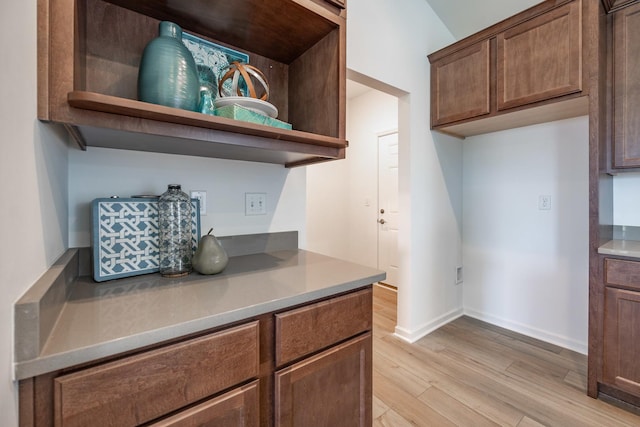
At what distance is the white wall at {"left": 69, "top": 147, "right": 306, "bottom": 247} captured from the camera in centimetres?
94

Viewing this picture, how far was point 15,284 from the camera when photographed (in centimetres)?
47

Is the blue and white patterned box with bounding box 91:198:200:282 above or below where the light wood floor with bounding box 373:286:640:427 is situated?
above

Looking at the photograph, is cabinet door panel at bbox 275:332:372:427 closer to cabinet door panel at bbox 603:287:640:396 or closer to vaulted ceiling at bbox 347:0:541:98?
cabinet door panel at bbox 603:287:640:396

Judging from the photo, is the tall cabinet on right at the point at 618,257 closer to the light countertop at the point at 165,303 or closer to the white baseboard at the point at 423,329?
the white baseboard at the point at 423,329

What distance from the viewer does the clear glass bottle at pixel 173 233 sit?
3.13 ft

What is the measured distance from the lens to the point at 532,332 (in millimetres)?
2252

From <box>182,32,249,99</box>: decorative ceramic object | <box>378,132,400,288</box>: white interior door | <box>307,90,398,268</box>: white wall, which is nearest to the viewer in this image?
<box>182,32,249,99</box>: decorative ceramic object

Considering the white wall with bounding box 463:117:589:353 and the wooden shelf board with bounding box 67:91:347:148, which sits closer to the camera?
the wooden shelf board with bounding box 67:91:347:148

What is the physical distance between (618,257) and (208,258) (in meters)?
1.99

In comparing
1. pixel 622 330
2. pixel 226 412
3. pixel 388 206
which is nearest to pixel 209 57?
pixel 226 412

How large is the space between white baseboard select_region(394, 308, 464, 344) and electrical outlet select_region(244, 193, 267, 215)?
1587 millimetres

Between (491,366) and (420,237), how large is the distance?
0.96m

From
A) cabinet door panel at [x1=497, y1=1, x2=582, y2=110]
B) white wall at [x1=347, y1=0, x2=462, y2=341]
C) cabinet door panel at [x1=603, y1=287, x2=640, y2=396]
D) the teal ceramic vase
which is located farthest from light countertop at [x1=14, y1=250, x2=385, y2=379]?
cabinet door panel at [x1=497, y1=1, x2=582, y2=110]

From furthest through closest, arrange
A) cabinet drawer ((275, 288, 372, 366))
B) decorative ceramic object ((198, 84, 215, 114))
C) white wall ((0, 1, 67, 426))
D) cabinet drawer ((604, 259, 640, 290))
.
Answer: cabinet drawer ((604, 259, 640, 290)) → decorative ceramic object ((198, 84, 215, 114)) → cabinet drawer ((275, 288, 372, 366)) → white wall ((0, 1, 67, 426))
